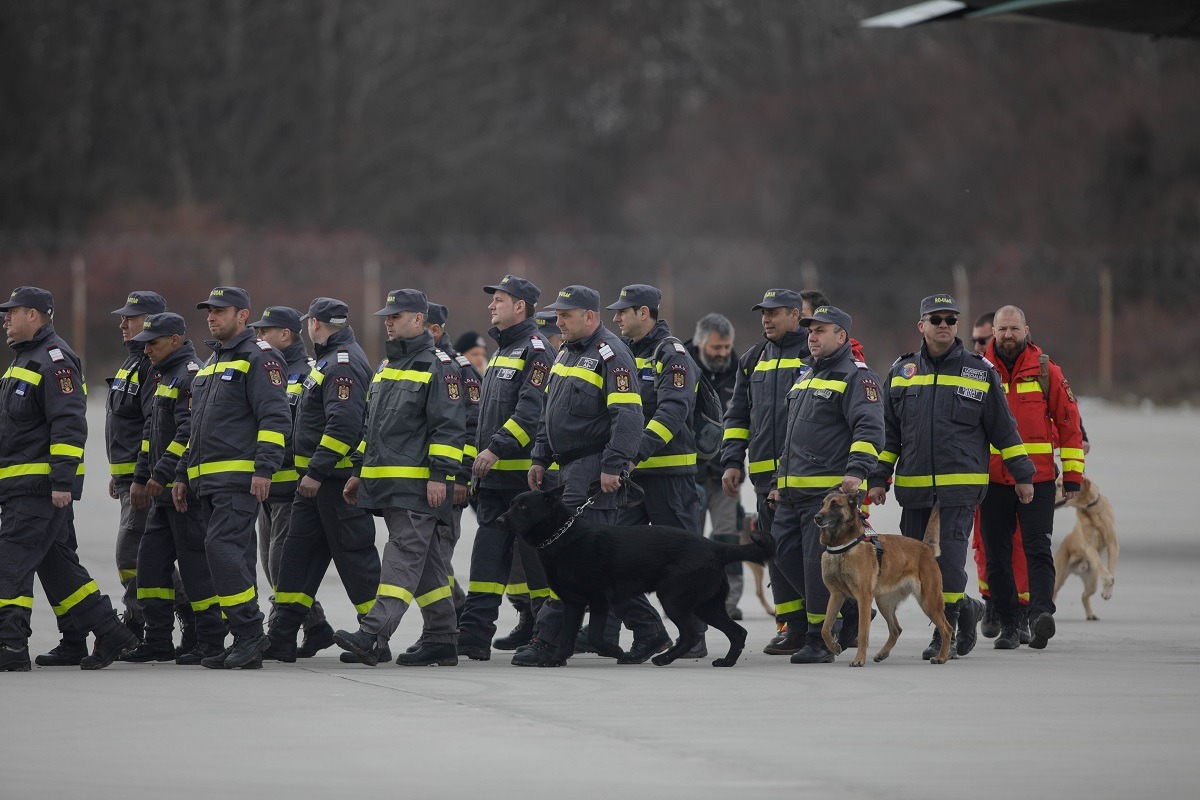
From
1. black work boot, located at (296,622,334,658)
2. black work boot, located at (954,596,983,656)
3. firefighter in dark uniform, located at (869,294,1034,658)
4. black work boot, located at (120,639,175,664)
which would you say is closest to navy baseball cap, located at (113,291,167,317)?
black work boot, located at (120,639,175,664)

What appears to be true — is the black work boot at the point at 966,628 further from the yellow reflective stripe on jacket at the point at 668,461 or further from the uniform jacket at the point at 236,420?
the uniform jacket at the point at 236,420

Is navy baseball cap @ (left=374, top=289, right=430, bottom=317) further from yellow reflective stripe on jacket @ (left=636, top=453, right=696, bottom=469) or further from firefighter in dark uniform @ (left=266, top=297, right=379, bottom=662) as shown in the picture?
yellow reflective stripe on jacket @ (left=636, top=453, right=696, bottom=469)

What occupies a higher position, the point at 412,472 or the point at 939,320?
the point at 939,320

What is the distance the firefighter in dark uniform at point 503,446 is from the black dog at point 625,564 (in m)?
0.54

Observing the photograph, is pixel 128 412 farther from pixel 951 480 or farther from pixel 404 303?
pixel 951 480

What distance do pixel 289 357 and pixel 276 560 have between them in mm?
1252

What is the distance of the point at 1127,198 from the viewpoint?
129 ft

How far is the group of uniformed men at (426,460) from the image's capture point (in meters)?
10.0

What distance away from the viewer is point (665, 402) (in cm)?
1072

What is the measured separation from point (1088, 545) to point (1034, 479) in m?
1.63

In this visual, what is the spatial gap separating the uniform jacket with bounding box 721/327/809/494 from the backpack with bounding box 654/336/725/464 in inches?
26.7

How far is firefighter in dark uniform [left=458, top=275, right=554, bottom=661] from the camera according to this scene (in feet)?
34.9

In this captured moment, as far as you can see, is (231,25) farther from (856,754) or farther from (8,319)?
(856,754)

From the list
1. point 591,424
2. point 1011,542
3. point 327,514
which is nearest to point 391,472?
point 327,514
